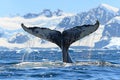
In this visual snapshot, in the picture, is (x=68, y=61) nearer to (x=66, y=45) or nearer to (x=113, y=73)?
(x=66, y=45)

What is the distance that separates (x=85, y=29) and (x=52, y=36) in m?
1.46

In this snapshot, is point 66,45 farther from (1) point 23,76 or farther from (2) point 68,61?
(1) point 23,76

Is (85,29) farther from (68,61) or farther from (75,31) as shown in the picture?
(68,61)

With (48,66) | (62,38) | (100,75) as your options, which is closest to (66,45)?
(62,38)

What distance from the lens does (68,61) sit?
2006 cm

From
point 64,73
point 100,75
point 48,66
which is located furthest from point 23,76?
point 48,66

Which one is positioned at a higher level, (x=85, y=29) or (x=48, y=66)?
(x=85, y=29)

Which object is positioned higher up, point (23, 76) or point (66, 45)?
point (66, 45)

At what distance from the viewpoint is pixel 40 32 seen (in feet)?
62.0

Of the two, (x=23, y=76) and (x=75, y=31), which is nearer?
(x=23, y=76)

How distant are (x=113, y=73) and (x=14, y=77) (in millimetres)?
4233

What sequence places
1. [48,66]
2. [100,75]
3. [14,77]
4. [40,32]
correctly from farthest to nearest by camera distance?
[48,66] → [40,32] → [100,75] → [14,77]

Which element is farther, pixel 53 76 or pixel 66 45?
pixel 66 45

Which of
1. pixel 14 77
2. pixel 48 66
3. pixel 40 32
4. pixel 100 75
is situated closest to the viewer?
pixel 14 77
